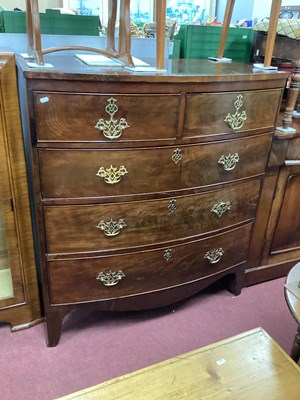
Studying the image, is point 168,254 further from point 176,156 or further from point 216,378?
point 216,378

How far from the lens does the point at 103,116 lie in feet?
3.53

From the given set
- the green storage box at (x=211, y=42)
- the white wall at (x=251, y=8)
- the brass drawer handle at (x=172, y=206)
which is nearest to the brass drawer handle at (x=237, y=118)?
A: the brass drawer handle at (x=172, y=206)

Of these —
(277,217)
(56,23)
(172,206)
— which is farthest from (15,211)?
(277,217)

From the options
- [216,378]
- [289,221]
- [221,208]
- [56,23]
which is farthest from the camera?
[289,221]

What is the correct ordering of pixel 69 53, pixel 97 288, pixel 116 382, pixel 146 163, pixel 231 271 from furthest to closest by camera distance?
pixel 231 271 → pixel 69 53 → pixel 97 288 → pixel 146 163 → pixel 116 382

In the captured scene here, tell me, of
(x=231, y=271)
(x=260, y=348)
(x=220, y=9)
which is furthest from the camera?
(x=220, y=9)

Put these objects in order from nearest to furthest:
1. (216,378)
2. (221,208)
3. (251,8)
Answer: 1. (216,378)
2. (221,208)
3. (251,8)

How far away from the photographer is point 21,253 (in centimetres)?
136

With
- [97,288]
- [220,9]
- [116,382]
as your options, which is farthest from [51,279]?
[220,9]

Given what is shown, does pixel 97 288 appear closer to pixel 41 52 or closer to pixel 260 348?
pixel 260 348

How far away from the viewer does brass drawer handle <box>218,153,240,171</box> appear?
4.35 feet

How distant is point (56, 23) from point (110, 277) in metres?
1.16

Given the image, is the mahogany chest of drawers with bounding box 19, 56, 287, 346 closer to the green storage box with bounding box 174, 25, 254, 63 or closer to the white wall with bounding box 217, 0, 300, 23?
the green storage box with bounding box 174, 25, 254, 63

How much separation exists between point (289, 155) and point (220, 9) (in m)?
4.28
